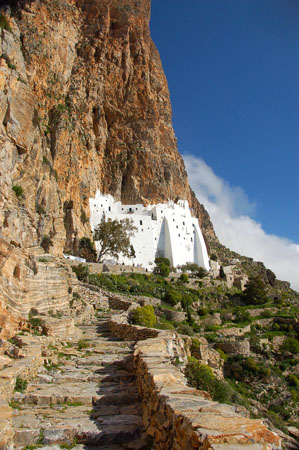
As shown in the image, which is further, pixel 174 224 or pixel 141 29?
pixel 141 29

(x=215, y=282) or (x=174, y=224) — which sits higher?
(x=174, y=224)

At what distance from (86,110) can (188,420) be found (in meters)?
44.3

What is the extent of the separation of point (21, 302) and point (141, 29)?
5699 centimetres

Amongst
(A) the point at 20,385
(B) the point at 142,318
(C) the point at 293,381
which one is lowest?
(C) the point at 293,381

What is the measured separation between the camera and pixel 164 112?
2140 inches

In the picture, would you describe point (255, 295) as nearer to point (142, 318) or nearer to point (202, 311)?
point (202, 311)

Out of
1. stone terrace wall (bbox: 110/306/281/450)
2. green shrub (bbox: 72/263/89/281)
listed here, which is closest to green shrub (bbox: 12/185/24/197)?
green shrub (bbox: 72/263/89/281)

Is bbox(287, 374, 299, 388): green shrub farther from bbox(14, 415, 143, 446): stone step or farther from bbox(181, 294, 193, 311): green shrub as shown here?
bbox(14, 415, 143, 446): stone step

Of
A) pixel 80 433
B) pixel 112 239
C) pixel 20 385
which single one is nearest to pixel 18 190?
pixel 20 385

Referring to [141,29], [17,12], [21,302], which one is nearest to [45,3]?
[17,12]

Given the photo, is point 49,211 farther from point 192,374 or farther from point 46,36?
point 46,36

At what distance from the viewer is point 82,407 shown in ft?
16.1

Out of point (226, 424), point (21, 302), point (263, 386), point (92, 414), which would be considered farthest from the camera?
point (263, 386)

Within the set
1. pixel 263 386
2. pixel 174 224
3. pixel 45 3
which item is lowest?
pixel 263 386
